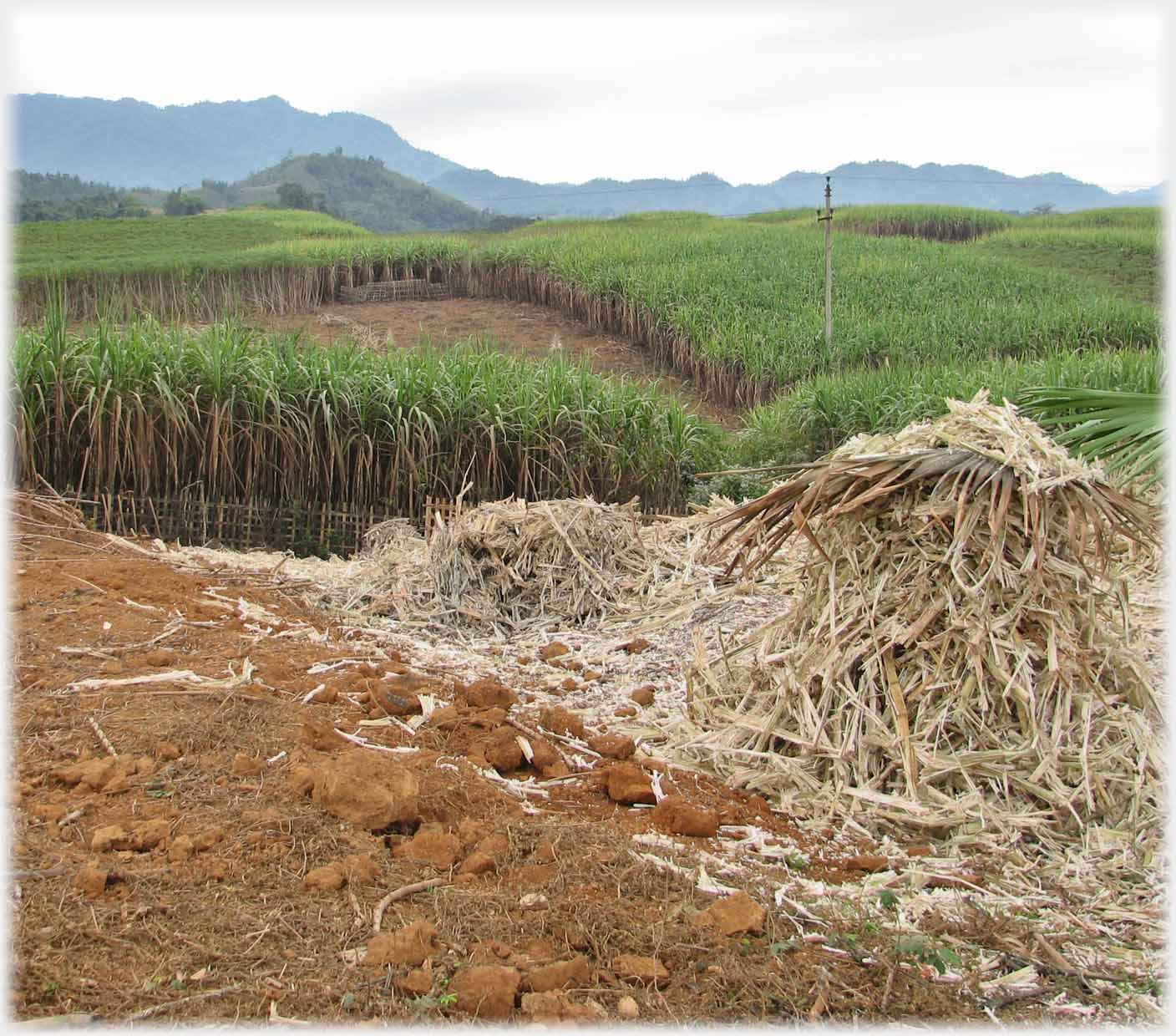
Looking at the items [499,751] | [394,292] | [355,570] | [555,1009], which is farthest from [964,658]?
[394,292]

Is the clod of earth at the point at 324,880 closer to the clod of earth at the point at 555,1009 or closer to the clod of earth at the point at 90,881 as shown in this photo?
the clod of earth at the point at 90,881

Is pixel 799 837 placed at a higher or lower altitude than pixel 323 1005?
lower

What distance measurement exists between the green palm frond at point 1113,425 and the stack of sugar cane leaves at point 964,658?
332 millimetres

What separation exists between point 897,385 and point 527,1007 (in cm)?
998

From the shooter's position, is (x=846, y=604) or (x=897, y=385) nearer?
(x=846, y=604)

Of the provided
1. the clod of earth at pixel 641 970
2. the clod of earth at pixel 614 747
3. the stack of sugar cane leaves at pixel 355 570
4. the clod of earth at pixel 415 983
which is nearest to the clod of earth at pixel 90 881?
the clod of earth at pixel 415 983

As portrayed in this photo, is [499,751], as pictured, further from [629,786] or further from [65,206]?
[65,206]

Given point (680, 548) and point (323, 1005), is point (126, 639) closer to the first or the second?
point (323, 1005)

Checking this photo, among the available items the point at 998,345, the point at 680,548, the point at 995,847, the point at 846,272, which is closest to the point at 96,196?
the point at 846,272

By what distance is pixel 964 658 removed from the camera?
11.1 ft

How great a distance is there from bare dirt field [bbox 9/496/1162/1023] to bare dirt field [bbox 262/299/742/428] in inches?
519

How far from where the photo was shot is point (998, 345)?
16.8m

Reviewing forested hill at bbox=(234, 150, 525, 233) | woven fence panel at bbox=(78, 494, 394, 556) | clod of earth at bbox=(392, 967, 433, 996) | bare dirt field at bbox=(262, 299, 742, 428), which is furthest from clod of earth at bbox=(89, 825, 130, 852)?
forested hill at bbox=(234, 150, 525, 233)

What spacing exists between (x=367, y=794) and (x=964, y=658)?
1.97 m
